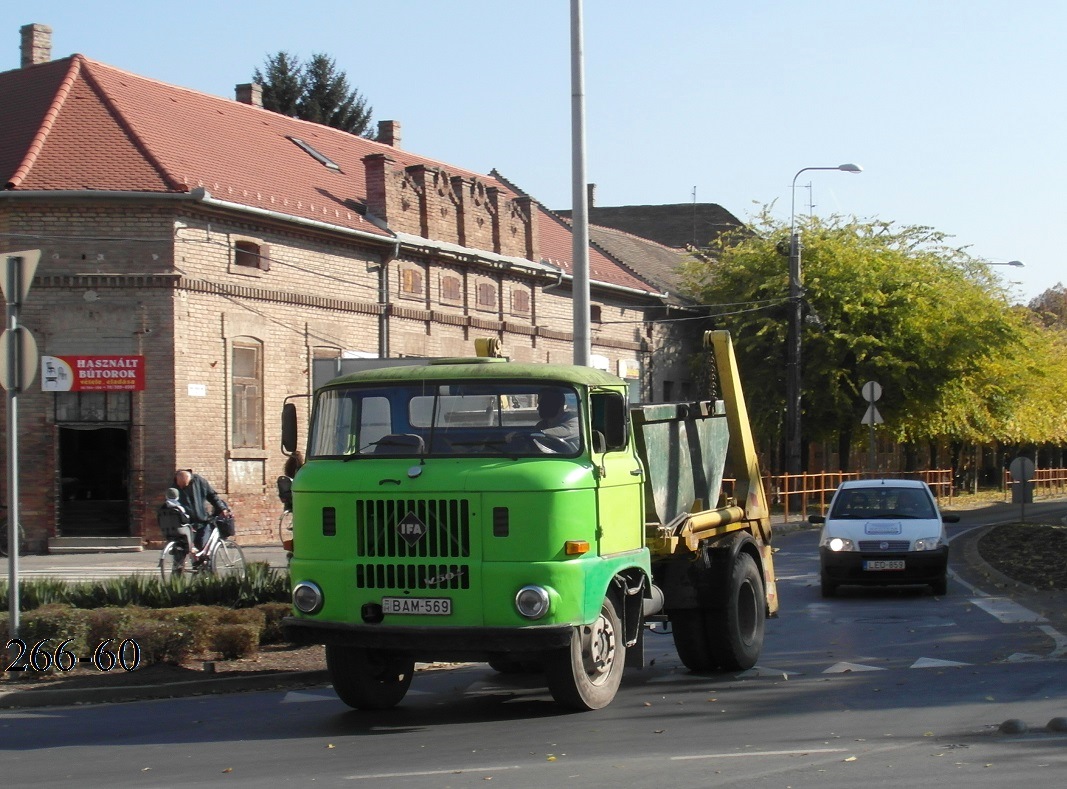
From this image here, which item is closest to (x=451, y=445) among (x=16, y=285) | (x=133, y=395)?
(x=16, y=285)

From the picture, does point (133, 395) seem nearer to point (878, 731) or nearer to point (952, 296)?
point (878, 731)

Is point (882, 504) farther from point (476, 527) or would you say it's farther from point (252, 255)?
point (252, 255)

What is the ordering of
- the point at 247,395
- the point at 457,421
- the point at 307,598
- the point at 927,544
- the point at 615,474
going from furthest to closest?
the point at 247,395 → the point at 927,544 → the point at 615,474 → the point at 457,421 → the point at 307,598

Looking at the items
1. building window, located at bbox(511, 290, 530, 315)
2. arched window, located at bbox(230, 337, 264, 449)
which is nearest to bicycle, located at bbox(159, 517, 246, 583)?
arched window, located at bbox(230, 337, 264, 449)

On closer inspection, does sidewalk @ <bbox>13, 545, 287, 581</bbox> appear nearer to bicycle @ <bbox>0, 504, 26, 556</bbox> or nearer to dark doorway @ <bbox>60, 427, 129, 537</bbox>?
bicycle @ <bbox>0, 504, 26, 556</bbox>

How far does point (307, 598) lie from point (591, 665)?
1.92 meters

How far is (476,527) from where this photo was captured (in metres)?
9.14

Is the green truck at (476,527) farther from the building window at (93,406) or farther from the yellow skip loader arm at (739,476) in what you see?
the building window at (93,406)

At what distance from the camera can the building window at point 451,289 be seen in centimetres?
3428

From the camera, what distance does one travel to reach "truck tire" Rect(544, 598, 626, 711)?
932cm

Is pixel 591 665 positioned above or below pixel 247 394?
below

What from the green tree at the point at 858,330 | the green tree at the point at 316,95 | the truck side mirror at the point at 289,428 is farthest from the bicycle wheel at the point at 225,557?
the green tree at the point at 316,95

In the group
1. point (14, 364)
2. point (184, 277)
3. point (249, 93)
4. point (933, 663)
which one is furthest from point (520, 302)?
point (14, 364)

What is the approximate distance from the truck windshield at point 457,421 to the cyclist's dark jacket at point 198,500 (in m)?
8.74
